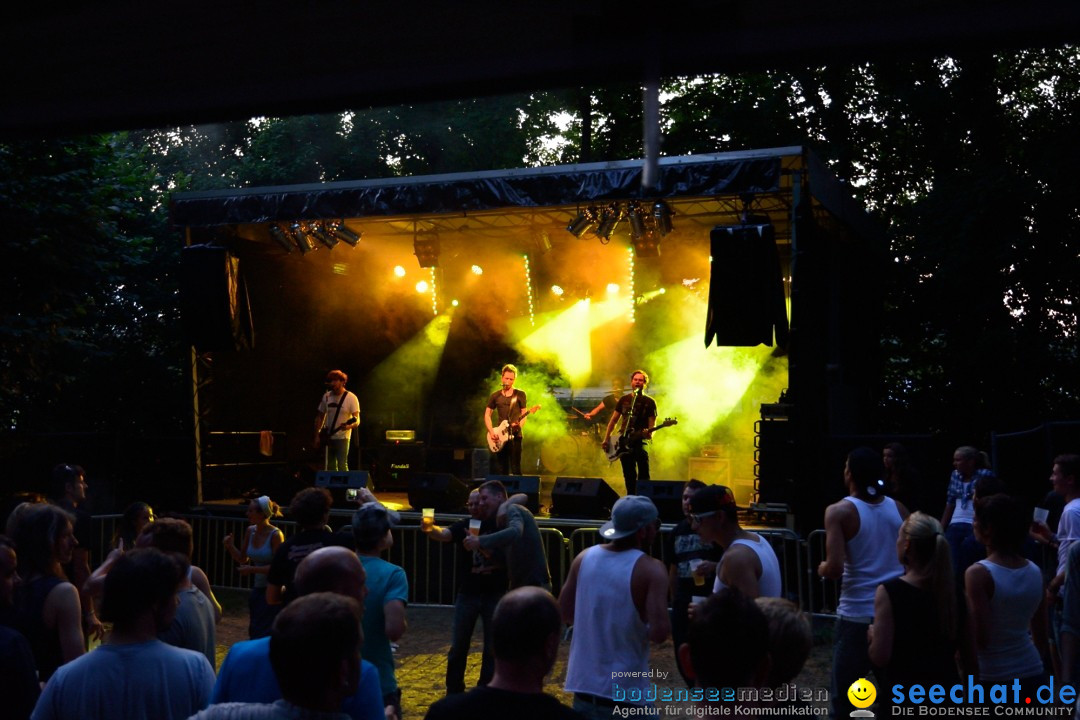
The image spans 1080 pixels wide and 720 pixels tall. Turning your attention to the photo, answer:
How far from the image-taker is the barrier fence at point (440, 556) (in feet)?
30.5

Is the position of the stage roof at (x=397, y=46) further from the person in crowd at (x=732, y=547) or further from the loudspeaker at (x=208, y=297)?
the loudspeaker at (x=208, y=297)

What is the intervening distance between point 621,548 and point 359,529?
120 cm

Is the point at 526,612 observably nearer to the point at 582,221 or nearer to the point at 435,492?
the point at 435,492

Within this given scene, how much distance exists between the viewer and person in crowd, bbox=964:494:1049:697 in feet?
13.3

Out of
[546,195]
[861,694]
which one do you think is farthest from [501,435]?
[861,694]

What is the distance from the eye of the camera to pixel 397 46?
72.1 inches

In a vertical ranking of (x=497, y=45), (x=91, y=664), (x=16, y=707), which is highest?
(x=497, y=45)

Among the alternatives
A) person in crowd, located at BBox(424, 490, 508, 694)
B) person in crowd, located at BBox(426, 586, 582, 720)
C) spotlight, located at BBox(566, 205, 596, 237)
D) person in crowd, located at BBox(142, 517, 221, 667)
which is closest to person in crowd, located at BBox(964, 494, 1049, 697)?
person in crowd, located at BBox(426, 586, 582, 720)

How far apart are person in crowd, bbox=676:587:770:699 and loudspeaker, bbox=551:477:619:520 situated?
28.0ft

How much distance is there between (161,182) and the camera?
27.2 metres

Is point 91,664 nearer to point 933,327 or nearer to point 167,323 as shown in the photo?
point 933,327

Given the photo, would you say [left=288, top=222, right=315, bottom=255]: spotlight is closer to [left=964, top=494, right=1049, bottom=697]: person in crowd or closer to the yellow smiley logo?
the yellow smiley logo

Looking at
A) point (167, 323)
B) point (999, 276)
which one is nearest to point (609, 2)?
point (999, 276)

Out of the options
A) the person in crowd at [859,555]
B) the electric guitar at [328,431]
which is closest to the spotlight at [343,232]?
the electric guitar at [328,431]
